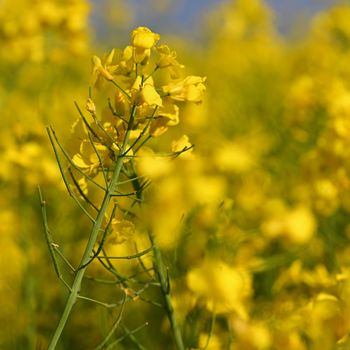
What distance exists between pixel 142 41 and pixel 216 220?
1.82 feet

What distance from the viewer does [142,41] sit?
95 cm

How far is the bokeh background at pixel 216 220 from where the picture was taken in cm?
108

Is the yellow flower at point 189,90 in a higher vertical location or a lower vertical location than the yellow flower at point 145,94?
higher

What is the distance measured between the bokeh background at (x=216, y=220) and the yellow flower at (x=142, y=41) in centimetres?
15

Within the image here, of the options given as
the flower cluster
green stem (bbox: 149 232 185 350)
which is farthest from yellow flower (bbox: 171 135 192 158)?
green stem (bbox: 149 232 185 350)

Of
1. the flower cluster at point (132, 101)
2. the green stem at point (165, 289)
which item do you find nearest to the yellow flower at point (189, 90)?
the flower cluster at point (132, 101)

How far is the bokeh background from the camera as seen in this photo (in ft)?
3.53

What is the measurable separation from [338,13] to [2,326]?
112 inches

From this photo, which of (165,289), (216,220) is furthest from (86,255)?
(216,220)

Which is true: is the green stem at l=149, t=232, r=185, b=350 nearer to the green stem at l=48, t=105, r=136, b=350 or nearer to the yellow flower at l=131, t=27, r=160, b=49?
the green stem at l=48, t=105, r=136, b=350

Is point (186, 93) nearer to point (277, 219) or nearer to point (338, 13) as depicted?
point (277, 219)

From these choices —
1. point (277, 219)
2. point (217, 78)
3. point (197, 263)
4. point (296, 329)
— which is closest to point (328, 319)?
point (296, 329)

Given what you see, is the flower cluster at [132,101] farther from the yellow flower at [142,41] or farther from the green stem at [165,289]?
the green stem at [165,289]

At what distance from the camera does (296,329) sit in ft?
3.43
